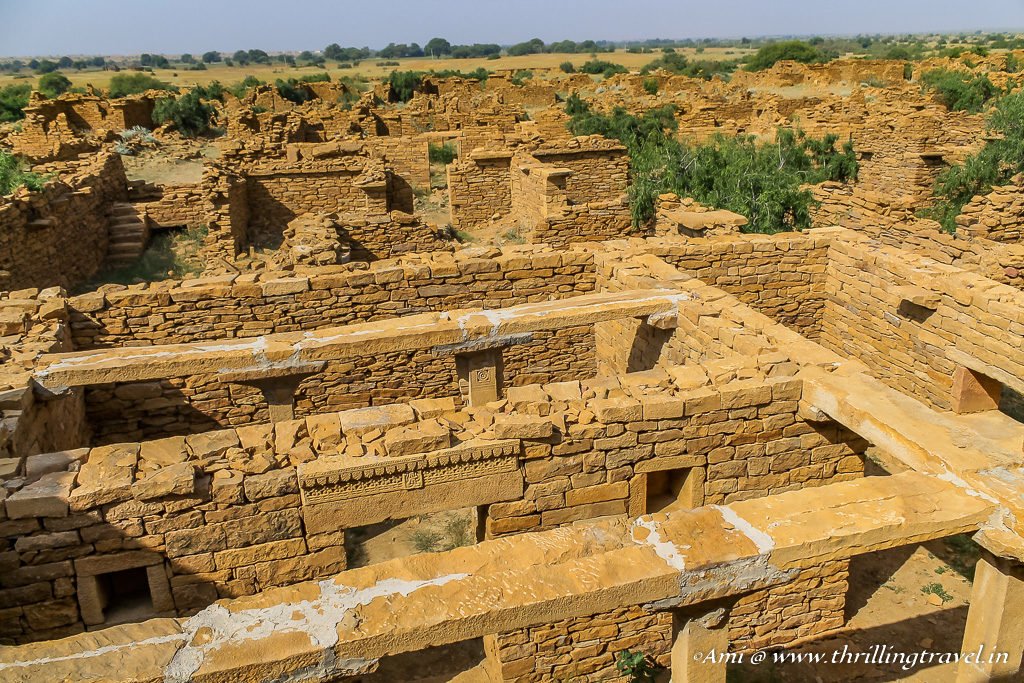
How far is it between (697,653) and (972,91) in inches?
1380

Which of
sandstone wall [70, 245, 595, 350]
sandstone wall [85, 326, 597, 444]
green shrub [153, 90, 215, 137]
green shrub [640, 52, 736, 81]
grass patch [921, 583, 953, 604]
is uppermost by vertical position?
green shrub [640, 52, 736, 81]

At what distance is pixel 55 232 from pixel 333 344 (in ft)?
28.5

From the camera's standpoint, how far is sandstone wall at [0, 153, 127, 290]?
11562 mm

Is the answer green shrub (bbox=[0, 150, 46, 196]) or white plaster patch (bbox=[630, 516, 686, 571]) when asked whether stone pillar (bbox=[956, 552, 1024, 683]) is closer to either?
white plaster patch (bbox=[630, 516, 686, 571])

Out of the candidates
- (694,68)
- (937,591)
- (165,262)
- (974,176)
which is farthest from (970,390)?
(694,68)

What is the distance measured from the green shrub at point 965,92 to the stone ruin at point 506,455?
2371 centimetres

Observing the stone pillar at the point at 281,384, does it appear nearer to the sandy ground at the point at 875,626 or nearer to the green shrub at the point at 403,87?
the sandy ground at the point at 875,626

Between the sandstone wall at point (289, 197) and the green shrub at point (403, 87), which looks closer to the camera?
the sandstone wall at point (289, 197)

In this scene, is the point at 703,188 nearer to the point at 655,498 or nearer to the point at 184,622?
the point at 655,498

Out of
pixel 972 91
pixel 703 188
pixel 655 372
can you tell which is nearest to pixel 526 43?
pixel 972 91

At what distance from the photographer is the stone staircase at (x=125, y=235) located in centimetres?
1508

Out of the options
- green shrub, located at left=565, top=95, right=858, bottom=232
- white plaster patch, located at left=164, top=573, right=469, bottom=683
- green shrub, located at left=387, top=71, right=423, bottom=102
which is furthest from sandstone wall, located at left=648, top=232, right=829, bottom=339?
green shrub, located at left=387, top=71, right=423, bottom=102

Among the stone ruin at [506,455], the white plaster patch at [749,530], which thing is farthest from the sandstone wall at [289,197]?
the white plaster patch at [749,530]

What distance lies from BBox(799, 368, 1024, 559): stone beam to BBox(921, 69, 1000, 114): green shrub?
2999 cm
